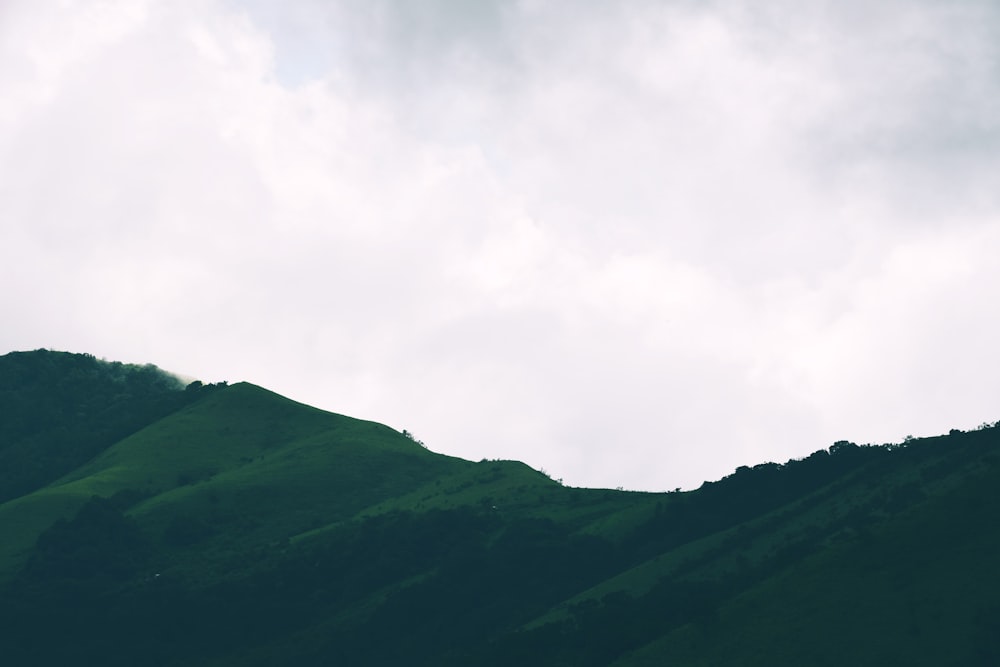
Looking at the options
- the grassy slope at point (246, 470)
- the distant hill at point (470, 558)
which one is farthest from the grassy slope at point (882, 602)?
the grassy slope at point (246, 470)

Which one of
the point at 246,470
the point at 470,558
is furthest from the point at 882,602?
the point at 246,470

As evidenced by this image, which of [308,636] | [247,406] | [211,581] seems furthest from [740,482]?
[247,406]

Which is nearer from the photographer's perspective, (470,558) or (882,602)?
(882,602)

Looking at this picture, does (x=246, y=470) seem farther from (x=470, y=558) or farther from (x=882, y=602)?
(x=882, y=602)

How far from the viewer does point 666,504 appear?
403ft

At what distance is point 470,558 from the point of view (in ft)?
398

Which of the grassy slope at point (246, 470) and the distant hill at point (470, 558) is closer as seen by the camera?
the distant hill at point (470, 558)

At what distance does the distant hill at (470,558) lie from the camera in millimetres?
85250

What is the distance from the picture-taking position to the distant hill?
85.2 metres

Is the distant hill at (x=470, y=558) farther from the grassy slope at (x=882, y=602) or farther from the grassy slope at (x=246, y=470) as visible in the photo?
the grassy slope at (x=246, y=470)

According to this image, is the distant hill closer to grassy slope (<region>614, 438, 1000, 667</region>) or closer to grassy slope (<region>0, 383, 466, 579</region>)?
Answer: grassy slope (<region>614, 438, 1000, 667</region>)

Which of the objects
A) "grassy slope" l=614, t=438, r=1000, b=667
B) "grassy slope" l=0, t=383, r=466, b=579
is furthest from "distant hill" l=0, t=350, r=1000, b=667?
"grassy slope" l=0, t=383, r=466, b=579

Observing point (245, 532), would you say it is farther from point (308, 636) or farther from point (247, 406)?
point (247, 406)

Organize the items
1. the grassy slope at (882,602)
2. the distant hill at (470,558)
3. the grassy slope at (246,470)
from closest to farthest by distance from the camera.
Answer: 1. the grassy slope at (882,602)
2. the distant hill at (470,558)
3. the grassy slope at (246,470)
